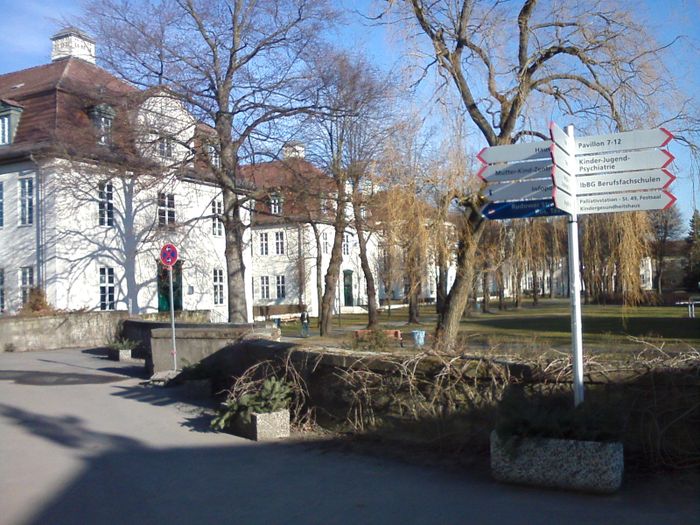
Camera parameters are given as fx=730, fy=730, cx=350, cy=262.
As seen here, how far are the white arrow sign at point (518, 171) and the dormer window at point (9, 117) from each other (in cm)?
3035

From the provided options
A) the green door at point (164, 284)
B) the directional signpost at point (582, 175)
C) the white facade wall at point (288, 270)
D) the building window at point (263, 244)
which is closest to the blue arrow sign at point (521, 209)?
the directional signpost at point (582, 175)

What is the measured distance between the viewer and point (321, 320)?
33562 mm

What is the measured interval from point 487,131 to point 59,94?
80.6ft

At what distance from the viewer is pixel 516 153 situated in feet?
26.3

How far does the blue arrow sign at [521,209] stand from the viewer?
8.09 meters

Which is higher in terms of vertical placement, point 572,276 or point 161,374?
point 572,276

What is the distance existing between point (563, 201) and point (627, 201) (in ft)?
2.23

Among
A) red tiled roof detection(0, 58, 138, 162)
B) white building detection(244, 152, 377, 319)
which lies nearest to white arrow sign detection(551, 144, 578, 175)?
red tiled roof detection(0, 58, 138, 162)

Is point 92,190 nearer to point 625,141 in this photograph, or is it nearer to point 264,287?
point 625,141

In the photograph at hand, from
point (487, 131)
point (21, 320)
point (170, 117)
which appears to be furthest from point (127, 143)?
point (487, 131)

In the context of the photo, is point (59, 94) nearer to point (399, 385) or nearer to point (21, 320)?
point (21, 320)

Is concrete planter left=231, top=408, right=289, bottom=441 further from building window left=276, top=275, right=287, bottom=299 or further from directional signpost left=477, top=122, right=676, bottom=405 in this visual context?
building window left=276, top=275, right=287, bottom=299

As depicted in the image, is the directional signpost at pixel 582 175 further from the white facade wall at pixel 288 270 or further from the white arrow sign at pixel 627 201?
the white facade wall at pixel 288 270

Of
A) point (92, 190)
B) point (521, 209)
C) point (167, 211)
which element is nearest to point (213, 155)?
point (92, 190)
